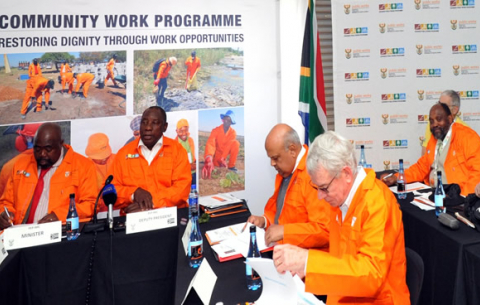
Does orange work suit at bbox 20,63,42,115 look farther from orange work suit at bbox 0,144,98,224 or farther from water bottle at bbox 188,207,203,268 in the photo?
water bottle at bbox 188,207,203,268

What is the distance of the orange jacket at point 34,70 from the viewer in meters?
3.90

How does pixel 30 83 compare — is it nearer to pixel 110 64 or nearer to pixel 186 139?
pixel 110 64

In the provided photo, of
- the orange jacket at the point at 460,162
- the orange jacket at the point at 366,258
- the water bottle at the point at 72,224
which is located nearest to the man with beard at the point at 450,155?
the orange jacket at the point at 460,162

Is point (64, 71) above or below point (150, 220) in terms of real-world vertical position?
above

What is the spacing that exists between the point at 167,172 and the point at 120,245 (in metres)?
1.23

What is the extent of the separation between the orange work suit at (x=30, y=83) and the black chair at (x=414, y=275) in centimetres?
368

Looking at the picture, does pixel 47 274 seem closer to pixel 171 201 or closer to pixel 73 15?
pixel 171 201

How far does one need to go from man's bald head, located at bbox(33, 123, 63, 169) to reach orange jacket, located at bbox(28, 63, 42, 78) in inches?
35.5

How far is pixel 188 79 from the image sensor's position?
444 centimetres

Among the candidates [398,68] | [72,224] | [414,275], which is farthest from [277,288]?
[398,68]

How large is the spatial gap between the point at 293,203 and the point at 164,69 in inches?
96.6

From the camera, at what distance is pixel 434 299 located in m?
2.64

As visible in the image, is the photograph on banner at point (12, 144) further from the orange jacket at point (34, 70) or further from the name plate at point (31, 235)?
the name plate at point (31, 235)

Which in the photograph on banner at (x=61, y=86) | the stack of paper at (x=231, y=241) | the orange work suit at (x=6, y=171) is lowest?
the stack of paper at (x=231, y=241)
